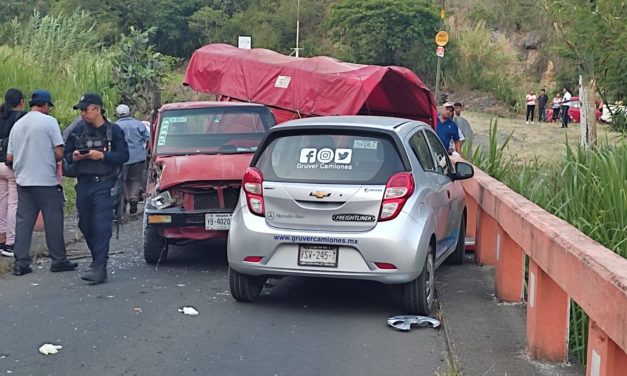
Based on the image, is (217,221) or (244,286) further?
(217,221)

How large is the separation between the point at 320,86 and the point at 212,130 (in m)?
5.54

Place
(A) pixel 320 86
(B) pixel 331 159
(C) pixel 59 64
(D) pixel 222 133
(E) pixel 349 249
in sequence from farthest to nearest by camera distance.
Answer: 1. (C) pixel 59 64
2. (A) pixel 320 86
3. (D) pixel 222 133
4. (B) pixel 331 159
5. (E) pixel 349 249

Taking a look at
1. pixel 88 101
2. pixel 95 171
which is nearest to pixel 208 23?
pixel 88 101

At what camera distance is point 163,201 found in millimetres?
10148

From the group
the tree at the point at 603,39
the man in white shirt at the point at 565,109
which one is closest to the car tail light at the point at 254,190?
the tree at the point at 603,39

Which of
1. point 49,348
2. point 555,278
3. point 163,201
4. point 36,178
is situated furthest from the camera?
point 163,201

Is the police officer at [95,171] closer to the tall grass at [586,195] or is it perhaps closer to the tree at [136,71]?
the tall grass at [586,195]

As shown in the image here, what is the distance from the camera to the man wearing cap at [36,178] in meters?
9.69

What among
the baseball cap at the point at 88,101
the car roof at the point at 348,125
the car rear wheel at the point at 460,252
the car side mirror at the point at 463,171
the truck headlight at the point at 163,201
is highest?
the baseball cap at the point at 88,101

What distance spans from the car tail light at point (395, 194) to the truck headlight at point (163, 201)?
323 centimetres

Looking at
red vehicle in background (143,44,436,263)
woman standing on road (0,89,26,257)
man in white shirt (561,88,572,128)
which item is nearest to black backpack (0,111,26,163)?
woman standing on road (0,89,26,257)

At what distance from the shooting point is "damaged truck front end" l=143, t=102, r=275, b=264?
9.98 metres

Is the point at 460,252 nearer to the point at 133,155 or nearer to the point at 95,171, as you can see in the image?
the point at 95,171

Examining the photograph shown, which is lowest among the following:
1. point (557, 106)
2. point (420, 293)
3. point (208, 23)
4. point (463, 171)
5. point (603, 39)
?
point (557, 106)
